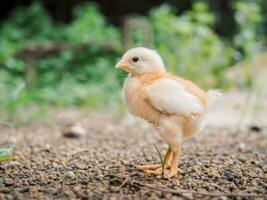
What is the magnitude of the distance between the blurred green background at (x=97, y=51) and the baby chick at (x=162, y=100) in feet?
7.46

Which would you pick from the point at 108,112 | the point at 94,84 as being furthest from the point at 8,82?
the point at 108,112

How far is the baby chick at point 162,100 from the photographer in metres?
2.92

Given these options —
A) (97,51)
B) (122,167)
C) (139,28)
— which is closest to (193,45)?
(139,28)

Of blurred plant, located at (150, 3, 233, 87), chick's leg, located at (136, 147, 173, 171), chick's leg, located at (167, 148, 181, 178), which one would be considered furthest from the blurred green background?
chick's leg, located at (167, 148, 181, 178)

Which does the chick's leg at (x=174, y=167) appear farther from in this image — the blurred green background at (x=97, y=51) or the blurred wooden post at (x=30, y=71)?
the blurred wooden post at (x=30, y=71)

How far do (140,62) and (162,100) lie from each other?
33 centimetres

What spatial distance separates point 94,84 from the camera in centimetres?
927

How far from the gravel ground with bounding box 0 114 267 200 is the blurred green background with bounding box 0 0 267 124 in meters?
1.01

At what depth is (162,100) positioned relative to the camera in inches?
114

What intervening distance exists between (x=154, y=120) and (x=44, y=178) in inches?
29.1

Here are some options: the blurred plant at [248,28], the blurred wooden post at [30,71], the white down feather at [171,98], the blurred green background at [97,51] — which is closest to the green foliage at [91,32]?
the blurred green background at [97,51]

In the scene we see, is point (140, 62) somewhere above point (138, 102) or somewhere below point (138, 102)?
above

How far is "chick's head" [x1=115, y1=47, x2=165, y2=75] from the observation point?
3.07 metres

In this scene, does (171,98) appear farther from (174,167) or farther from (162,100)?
(174,167)
